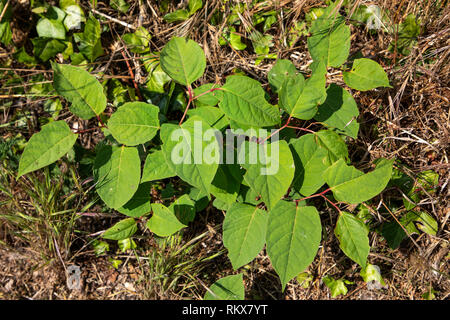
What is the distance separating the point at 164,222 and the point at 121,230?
0.24m

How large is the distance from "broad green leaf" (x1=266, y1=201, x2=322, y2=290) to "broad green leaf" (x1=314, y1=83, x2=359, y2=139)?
40 cm

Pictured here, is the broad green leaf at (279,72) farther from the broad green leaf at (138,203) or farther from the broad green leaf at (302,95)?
the broad green leaf at (138,203)

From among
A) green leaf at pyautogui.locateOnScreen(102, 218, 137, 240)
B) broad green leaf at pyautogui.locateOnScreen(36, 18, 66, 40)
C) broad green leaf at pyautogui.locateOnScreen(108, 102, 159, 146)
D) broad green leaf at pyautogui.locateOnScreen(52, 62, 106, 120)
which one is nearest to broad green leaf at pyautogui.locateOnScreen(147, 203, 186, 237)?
green leaf at pyautogui.locateOnScreen(102, 218, 137, 240)

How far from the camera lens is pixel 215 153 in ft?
3.95

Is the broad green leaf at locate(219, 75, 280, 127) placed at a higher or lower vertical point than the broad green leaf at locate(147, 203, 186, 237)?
higher

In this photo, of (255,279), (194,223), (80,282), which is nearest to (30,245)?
(80,282)

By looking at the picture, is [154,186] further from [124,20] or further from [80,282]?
[124,20]

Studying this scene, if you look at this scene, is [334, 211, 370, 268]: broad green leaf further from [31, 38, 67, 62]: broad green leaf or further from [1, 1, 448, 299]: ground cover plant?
[31, 38, 67, 62]: broad green leaf

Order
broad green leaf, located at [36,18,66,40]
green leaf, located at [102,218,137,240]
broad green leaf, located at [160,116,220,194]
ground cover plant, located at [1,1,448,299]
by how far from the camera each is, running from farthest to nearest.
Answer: broad green leaf, located at [36,18,66,40], green leaf, located at [102,218,137,240], ground cover plant, located at [1,1,448,299], broad green leaf, located at [160,116,220,194]

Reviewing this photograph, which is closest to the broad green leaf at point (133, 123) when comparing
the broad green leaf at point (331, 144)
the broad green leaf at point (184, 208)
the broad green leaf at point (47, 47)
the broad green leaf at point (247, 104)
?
the broad green leaf at point (247, 104)

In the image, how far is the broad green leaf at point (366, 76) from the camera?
4.80 feet

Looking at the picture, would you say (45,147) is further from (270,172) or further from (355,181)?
(355,181)

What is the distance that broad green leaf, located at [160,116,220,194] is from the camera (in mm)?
1193

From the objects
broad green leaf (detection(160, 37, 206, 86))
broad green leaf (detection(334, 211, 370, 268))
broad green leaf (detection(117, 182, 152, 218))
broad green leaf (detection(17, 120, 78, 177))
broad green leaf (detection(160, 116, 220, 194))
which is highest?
broad green leaf (detection(160, 37, 206, 86))
